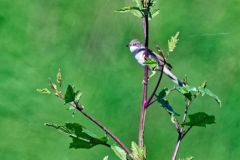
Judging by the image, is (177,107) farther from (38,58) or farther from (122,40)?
(38,58)

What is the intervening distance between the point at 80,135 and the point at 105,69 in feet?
2.05

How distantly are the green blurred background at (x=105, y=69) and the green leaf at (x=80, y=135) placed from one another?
0.51 m

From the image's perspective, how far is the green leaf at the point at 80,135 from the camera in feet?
1.71

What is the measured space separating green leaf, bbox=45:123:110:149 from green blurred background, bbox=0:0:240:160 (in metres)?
0.51

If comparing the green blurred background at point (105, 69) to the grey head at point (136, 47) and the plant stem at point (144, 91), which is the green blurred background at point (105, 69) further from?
the plant stem at point (144, 91)

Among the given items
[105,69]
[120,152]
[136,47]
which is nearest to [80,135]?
[120,152]

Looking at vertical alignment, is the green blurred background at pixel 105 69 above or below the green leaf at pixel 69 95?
above

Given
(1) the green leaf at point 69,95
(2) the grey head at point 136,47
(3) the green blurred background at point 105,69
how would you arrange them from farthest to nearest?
1. (3) the green blurred background at point 105,69
2. (2) the grey head at point 136,47
3. (1) the green leaf at point 69,95

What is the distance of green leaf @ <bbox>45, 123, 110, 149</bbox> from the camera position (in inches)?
20.5

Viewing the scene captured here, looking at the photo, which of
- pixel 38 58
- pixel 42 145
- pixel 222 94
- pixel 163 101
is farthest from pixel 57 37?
pixel 163 101

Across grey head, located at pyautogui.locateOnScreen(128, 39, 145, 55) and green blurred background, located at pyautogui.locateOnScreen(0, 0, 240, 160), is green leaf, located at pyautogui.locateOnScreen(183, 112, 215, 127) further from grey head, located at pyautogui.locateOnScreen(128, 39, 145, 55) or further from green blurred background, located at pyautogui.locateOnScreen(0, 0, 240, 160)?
green blurred background, located at pyautogui.locateOnScreen(0, 0, 240, 160)

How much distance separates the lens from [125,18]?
3.89 ft

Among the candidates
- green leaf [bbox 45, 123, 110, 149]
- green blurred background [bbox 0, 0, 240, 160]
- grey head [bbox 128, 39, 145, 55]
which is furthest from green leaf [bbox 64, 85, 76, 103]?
green blurred background [bbox 0, 0, 240, 160]

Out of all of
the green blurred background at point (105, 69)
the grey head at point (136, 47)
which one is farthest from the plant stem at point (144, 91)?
the green blurred background at point (105, 69)
